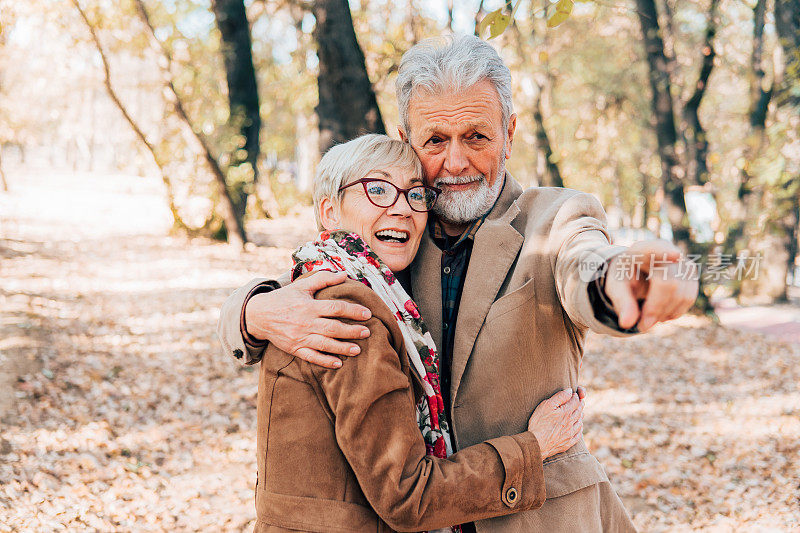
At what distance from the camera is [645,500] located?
503 centimetres

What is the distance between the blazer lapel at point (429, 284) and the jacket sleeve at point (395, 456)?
0.42 meters

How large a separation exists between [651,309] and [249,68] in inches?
529

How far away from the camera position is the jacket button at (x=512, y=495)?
1668 millimetres

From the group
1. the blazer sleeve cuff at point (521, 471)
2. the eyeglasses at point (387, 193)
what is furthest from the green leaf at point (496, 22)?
the blazer sleeve cuff at point (521, 471)

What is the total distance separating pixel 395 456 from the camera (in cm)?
154

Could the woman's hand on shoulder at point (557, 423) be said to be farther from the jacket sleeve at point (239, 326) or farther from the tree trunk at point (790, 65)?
the tree trunk at point (790, 65)

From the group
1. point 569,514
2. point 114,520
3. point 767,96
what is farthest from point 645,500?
point 767,96

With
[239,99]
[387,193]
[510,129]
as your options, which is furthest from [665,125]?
[387,193]

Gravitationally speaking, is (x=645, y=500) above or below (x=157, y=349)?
below

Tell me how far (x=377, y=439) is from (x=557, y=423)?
2.02 feet

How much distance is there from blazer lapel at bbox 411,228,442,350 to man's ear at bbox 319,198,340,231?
33 cm

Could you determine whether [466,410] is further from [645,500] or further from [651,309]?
[645,500]

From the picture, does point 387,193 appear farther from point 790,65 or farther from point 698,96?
point 698,96

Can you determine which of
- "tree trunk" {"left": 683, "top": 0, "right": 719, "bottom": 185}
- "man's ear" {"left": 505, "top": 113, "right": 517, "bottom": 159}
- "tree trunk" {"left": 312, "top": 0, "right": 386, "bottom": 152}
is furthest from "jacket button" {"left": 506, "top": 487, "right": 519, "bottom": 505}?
"tree trunk" {"left": 683, "top": 0, "right": 719, "bottom": 185}
